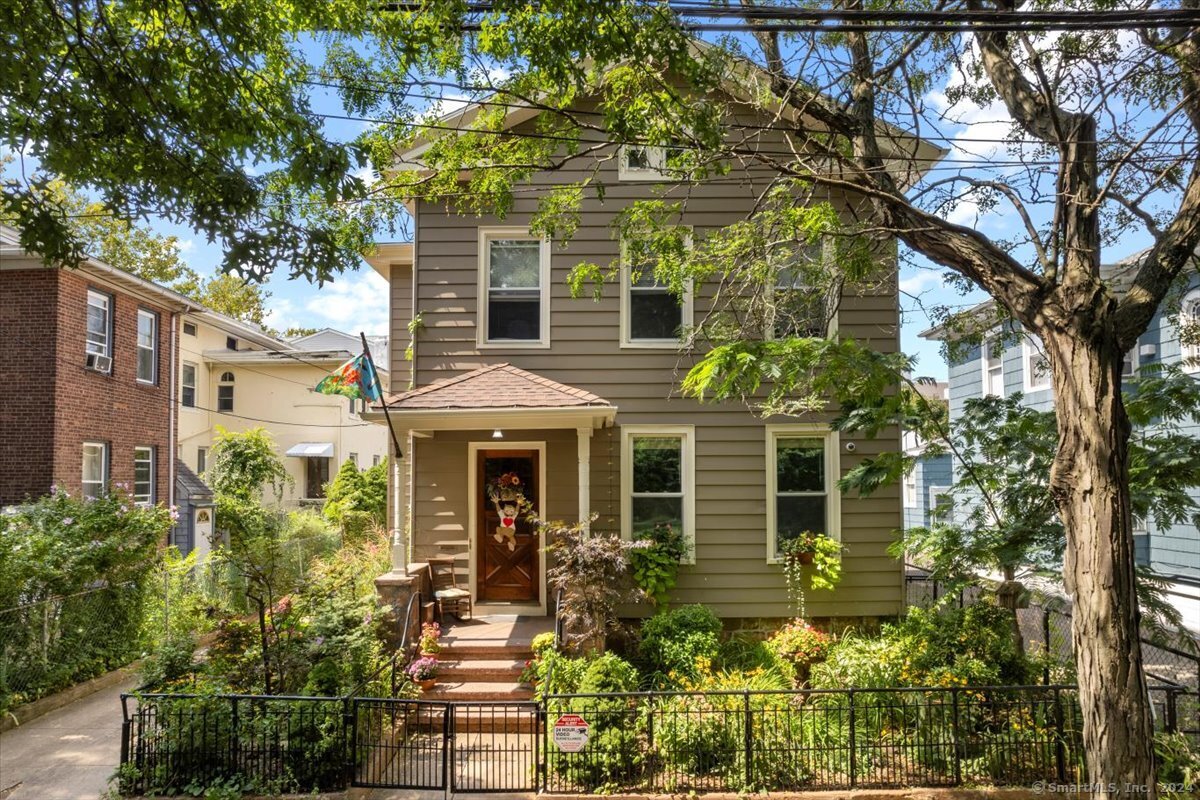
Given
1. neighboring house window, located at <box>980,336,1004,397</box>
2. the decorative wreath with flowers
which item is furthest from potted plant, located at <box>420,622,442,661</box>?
neighboring house window, located at <box>980,336,1004,397</box>

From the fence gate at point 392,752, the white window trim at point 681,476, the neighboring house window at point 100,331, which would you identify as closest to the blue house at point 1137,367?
the white window trim at point 681,476

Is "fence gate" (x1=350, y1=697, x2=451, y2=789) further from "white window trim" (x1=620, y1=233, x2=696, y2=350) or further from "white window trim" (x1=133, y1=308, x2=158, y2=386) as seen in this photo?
"white window trim" (x1=133, y1=308, x2=158, y2=386)

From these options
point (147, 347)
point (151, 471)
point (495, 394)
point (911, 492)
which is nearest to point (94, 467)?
point (151, 471)

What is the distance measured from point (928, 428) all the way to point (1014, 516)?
1.17 metres

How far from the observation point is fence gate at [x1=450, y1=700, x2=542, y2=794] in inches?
230

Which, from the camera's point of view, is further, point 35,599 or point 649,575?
point 649,575

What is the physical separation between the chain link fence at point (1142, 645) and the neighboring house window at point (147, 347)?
→ 51.3 feet

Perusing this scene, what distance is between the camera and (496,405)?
8305 mm

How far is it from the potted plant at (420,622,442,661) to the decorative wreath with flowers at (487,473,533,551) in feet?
5.64

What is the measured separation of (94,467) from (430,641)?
9830 millimetres

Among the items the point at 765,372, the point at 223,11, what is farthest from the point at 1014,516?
the point at 223,11

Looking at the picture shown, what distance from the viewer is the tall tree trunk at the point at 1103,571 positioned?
14.9 ft

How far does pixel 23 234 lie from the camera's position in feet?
12.5

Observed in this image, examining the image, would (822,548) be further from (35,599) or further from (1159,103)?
(35,599)
